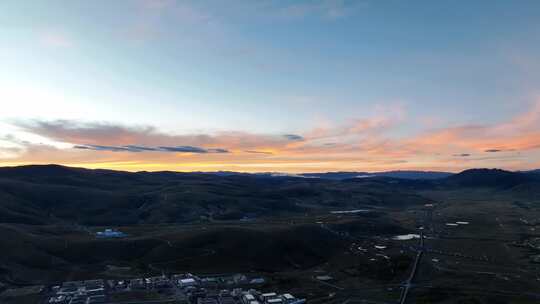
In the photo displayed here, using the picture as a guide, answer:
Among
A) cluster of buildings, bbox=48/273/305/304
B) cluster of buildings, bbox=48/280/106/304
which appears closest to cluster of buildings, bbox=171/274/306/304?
cluster of buildings, bbox=48/273/305/304

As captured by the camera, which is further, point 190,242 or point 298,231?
point 298,231

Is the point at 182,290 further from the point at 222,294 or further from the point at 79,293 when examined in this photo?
the point at 79,293

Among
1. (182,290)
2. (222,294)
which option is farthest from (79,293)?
(222,294)

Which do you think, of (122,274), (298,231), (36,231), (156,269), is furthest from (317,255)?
(36,231)

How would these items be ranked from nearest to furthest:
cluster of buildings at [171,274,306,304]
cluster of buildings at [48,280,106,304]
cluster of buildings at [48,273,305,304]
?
cluster of buildings at [171,274,306,304] → cluster of buildings at [48,280,106,304] → cluster of buildings at [48,273,305,304]

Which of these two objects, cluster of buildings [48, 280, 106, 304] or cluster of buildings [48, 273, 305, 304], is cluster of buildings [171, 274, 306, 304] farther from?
cluster of buildings [48, 280, 106, 304]

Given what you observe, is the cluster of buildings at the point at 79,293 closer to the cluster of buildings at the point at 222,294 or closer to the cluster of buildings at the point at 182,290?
the cluster of buildings at the point at 182,290

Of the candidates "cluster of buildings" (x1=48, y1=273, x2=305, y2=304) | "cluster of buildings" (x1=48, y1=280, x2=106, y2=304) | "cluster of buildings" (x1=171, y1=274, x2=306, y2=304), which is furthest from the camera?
"cluster of buildings" (x1=48, y1=273, x2=305, y2=304)

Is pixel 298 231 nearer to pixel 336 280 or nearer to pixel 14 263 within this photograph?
pixel 336 280
